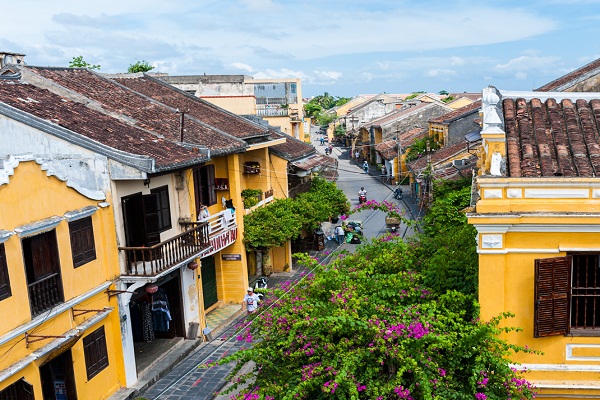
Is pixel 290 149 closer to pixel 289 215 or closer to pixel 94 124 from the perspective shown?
pixel 289 215

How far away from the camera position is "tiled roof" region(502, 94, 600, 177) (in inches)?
336

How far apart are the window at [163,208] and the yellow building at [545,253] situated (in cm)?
1110

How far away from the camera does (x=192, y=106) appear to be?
24828 millimetres

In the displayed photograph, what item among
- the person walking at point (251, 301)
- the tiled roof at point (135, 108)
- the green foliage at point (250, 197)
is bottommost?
the person walking at point (251, 301)

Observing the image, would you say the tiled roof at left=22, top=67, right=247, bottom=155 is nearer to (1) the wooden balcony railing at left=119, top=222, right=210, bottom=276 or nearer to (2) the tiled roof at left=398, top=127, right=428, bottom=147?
(1) the wooden balcony railing at left=119, top=222, right=210, bottom=276

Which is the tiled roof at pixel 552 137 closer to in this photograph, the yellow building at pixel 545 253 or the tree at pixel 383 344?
the yellow building at pixel 545 253

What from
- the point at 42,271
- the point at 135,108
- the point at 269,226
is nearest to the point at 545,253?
the point at 42,271

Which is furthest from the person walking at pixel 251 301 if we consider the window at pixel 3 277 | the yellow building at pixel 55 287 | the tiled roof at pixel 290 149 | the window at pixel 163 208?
the window at pixel 3 277

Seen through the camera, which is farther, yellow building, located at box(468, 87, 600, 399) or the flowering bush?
yellow building, located at box(468, 87, 600, 399)

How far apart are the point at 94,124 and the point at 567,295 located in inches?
526

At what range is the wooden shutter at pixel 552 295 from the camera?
26.9ft

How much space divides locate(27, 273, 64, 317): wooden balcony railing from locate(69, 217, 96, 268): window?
0.76 metres

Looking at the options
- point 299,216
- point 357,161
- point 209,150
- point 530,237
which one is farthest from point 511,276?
point 357,161

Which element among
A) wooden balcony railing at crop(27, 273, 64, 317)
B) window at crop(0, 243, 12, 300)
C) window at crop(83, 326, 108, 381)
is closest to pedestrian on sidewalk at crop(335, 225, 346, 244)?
window at crop(83, 326, 108, 381)
